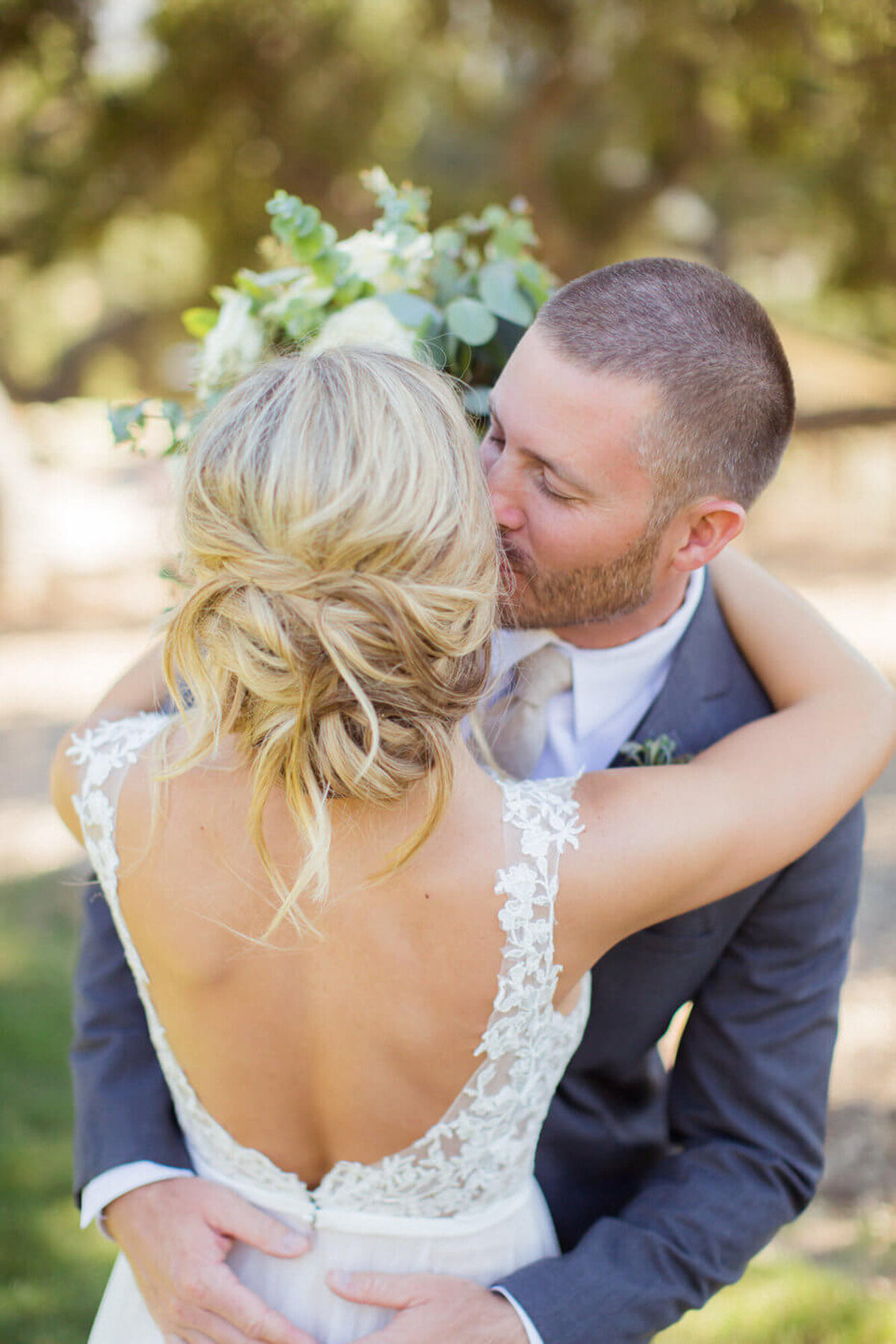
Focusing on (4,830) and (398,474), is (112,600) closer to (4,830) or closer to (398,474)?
(4,830)

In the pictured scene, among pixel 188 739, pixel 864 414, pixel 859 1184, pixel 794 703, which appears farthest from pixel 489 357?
pixel 864 414

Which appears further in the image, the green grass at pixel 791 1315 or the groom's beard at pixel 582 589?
the green grass at pixel 791 1315

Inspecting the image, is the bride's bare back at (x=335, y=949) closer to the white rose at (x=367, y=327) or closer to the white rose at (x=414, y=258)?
the white rose at (x=367, y=327)

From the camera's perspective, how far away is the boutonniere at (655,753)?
173cm

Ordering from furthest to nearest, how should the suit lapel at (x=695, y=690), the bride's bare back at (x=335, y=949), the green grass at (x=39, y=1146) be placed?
the green grass at (x=39, y=1146)
the suit lapel at (x=695, y=690)
the bride's bare back at (x=335, y=949)

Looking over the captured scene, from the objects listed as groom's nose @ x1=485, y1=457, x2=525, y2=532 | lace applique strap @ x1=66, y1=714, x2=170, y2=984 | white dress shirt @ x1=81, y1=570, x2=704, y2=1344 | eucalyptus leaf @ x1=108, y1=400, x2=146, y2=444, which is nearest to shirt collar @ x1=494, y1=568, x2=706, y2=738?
white dress shirt @ x1=81, y1=570, x2=704, y2=1344

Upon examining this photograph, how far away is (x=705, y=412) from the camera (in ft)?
5.66

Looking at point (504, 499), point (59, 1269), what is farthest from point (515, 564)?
point (59, 1269)

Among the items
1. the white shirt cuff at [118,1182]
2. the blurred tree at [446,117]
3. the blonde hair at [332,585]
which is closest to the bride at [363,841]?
the blonde hair at [332,585]

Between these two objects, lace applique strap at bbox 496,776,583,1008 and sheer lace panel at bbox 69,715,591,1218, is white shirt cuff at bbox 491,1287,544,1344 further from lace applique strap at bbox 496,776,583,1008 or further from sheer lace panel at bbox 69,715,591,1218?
lace applique strap at bbox 496,776,583,1008

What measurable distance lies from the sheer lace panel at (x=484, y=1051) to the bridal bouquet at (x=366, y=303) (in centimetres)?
67

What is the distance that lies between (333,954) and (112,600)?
34.9ft

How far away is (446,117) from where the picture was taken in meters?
8.92

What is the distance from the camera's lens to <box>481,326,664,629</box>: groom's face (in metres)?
1.66
